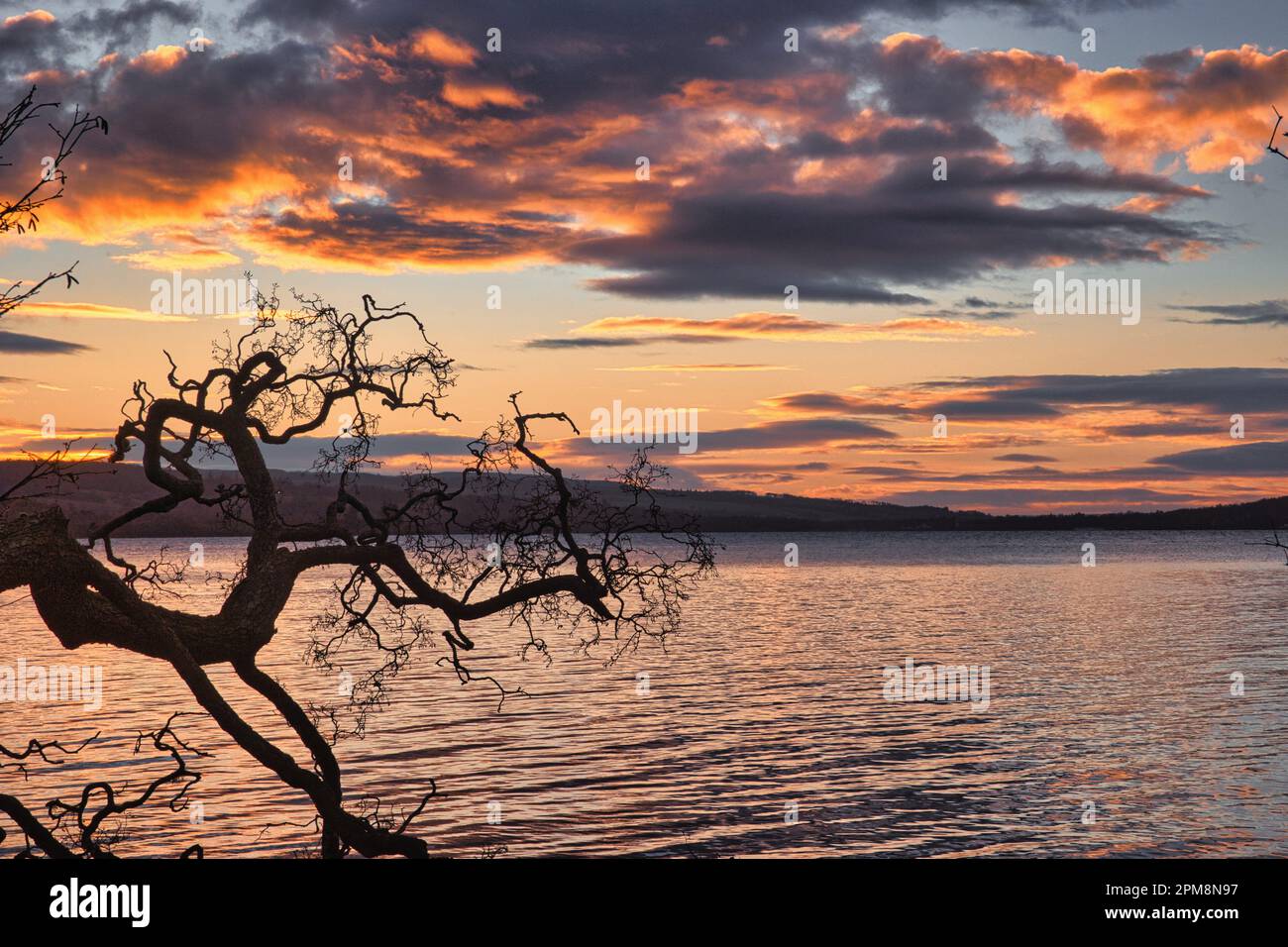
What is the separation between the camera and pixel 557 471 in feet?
50.6

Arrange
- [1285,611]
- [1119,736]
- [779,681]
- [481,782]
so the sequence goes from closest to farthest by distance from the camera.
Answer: [481,782] → [1119,736] → [779,681] → [1285,611]

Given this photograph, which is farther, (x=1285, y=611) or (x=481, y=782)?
(x=1285, y=611)

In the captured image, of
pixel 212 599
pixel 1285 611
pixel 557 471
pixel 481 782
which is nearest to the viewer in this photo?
pixel 557 471

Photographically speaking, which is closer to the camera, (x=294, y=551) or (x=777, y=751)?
(x=294, y=551)

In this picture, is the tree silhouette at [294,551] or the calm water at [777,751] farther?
the calm water at [777,751]

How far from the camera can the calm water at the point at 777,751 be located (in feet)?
87.7

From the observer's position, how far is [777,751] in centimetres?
3647

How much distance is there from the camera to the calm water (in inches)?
1052

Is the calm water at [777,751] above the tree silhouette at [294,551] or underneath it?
underneath
